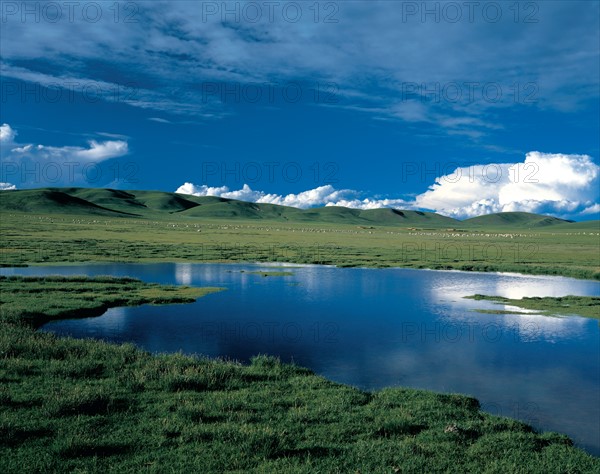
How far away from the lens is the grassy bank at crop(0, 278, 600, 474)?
427 inches

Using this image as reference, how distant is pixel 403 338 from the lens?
28547 mm

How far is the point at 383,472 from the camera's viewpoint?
10.5 m

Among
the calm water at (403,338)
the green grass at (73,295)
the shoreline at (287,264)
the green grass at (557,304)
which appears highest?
the shoreline at (287,264)

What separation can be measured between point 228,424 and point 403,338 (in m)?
17.8

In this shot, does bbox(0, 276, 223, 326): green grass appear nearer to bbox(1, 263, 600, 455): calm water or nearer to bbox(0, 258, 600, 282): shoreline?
bbox(1, 263, 600, 455): calm water

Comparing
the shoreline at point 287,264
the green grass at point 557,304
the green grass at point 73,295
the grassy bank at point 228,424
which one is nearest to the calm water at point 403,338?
the green grass at point 73,295

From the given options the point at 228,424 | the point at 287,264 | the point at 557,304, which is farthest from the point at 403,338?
the point at 287,264

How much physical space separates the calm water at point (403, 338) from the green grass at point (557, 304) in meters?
1.86

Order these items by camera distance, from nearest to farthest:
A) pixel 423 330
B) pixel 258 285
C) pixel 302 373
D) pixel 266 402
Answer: pixel 266 402
pixel 302 373
pixel 423 330
pixel 258 285

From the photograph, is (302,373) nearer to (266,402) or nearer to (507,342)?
(266,402)

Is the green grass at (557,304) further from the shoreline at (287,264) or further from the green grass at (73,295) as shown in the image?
the green grass at (73,295)

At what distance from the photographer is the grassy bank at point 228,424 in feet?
35.6

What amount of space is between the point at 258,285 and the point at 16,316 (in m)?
24.3

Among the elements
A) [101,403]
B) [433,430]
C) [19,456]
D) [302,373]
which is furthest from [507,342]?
[19,456]
